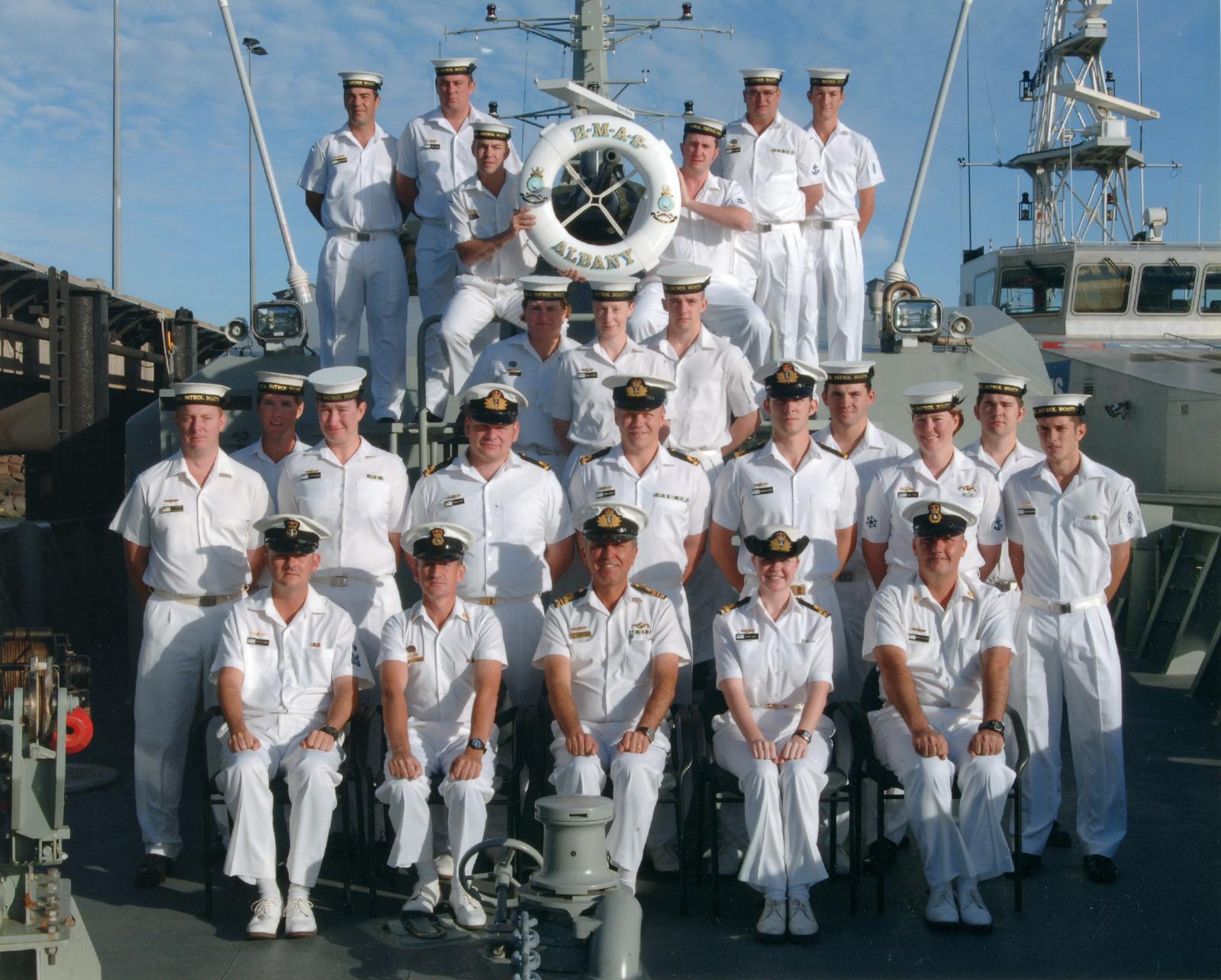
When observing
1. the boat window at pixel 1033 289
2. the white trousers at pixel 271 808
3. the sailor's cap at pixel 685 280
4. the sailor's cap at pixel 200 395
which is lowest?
the white trousers at pixel 271 808

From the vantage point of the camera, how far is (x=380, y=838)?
4.70 metres

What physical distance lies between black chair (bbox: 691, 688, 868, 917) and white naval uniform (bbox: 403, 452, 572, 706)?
0.64 m

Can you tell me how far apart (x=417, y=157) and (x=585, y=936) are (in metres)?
4.32

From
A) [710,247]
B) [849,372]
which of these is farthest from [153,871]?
[710,247]

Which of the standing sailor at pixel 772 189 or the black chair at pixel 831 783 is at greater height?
the standing sailor at pixel 772 189

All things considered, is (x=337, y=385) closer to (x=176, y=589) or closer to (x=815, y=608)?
(x=176, y=589)

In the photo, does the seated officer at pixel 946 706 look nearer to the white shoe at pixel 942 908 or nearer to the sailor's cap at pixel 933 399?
the white shoe at pixel 942 908

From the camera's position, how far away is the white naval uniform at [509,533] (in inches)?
189

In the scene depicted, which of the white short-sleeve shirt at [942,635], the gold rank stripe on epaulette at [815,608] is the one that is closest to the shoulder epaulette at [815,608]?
the gold rank stripe on epaulette at [815,608]

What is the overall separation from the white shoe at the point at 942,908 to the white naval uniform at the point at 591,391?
2070 millimetres

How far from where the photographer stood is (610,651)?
14.6 feet

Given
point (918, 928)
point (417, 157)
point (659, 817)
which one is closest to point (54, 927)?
point (659, 817)

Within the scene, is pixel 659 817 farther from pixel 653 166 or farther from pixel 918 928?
pixel 653 166

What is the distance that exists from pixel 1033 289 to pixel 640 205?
753 cm
